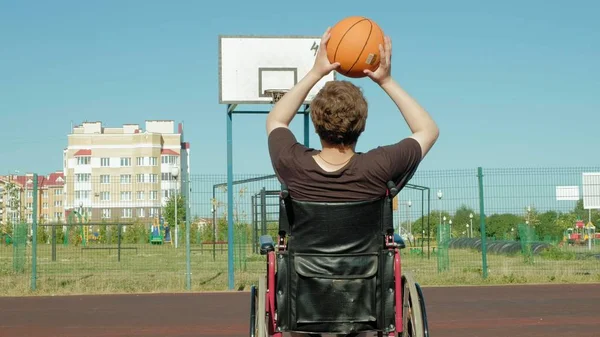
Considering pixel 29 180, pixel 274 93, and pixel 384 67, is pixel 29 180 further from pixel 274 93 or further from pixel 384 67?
pixel 384 67

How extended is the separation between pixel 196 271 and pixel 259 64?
576cm

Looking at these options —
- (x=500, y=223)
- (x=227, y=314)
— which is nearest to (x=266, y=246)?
(x=227, y=314)

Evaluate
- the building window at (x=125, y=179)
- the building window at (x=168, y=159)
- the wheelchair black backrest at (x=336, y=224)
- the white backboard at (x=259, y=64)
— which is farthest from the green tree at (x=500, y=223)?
the building window at (x=168, y=159)

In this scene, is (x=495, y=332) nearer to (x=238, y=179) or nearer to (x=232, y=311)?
(x=232, y=311)

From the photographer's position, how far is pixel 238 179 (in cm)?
1477

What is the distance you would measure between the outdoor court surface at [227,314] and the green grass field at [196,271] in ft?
3.60

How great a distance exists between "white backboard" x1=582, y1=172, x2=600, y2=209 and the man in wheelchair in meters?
12.5

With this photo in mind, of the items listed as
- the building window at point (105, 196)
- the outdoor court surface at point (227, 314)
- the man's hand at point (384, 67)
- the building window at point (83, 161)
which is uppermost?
the building window at point (83, 161)

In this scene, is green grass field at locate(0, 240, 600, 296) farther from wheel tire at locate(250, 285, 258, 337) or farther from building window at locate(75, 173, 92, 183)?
wheel tire at locate(250, 285, 258, 337)

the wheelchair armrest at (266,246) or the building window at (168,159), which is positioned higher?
the building window at (168,159)

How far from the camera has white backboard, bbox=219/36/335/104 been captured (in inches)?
578

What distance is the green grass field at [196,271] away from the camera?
583 inches

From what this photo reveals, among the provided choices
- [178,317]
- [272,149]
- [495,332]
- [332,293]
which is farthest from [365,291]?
[178,317]

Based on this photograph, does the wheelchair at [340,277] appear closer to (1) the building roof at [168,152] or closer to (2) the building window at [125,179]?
(2) the building window at [125,179]
